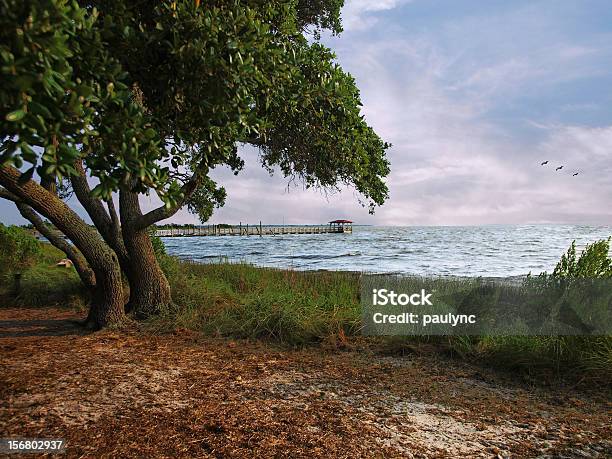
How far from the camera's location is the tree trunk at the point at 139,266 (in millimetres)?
7789

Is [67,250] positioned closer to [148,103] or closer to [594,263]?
[148,103]

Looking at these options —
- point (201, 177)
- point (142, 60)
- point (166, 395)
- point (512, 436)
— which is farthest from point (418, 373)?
point (142, 60)

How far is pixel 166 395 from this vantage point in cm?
446

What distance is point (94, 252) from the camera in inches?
278

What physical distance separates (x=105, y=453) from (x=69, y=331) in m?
4.61

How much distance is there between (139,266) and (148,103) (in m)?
4.04

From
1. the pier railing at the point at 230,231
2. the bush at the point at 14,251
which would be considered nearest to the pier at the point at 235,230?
the pier railing at the point at 230,231

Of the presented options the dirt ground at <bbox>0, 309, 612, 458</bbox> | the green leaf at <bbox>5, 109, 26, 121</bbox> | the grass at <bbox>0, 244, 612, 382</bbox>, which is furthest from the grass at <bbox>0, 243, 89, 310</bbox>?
the green leaf at <bbox>5, 109, 26, 121</bbox>

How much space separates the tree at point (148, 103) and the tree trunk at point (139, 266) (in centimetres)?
2

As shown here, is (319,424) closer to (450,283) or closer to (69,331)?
(69,331)

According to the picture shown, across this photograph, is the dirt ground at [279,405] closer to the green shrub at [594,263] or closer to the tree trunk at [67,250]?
the tree trunk at [67,250]

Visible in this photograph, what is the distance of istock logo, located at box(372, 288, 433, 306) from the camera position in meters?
7.71

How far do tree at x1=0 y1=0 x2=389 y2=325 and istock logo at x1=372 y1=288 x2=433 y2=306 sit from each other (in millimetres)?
1824

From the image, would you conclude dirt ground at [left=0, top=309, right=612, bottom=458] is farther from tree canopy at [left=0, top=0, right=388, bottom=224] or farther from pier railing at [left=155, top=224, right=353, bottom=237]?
pier railing at [left=155, top=224, right=353, bottom=237]
